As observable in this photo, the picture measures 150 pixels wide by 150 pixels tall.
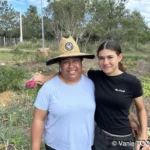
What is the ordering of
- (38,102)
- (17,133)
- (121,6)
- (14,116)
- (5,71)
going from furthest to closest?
(121,6) → (5,71) → (14,116) → (17,133) → (38,102)

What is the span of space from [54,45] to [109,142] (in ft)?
77.4

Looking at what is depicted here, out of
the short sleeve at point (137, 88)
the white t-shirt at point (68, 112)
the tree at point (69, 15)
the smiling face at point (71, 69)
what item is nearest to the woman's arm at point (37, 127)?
the white t-shirt at point (68, 112)

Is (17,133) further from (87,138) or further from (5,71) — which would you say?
(5,71)

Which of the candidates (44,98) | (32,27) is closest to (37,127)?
(44,98)

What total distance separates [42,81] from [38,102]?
27 centimetres

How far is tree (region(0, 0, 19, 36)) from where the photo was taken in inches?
1607

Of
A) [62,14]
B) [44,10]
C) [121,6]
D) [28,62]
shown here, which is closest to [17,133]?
[28,62]

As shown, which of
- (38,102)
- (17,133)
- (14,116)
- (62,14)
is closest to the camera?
(38,102)

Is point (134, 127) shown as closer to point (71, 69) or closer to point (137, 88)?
point (137, 88)

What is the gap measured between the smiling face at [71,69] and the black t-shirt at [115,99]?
21 cm

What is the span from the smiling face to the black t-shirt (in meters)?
0.21

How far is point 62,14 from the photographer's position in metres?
23.2

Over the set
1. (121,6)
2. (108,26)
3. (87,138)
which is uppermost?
(121,6)

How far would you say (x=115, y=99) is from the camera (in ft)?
6.67
